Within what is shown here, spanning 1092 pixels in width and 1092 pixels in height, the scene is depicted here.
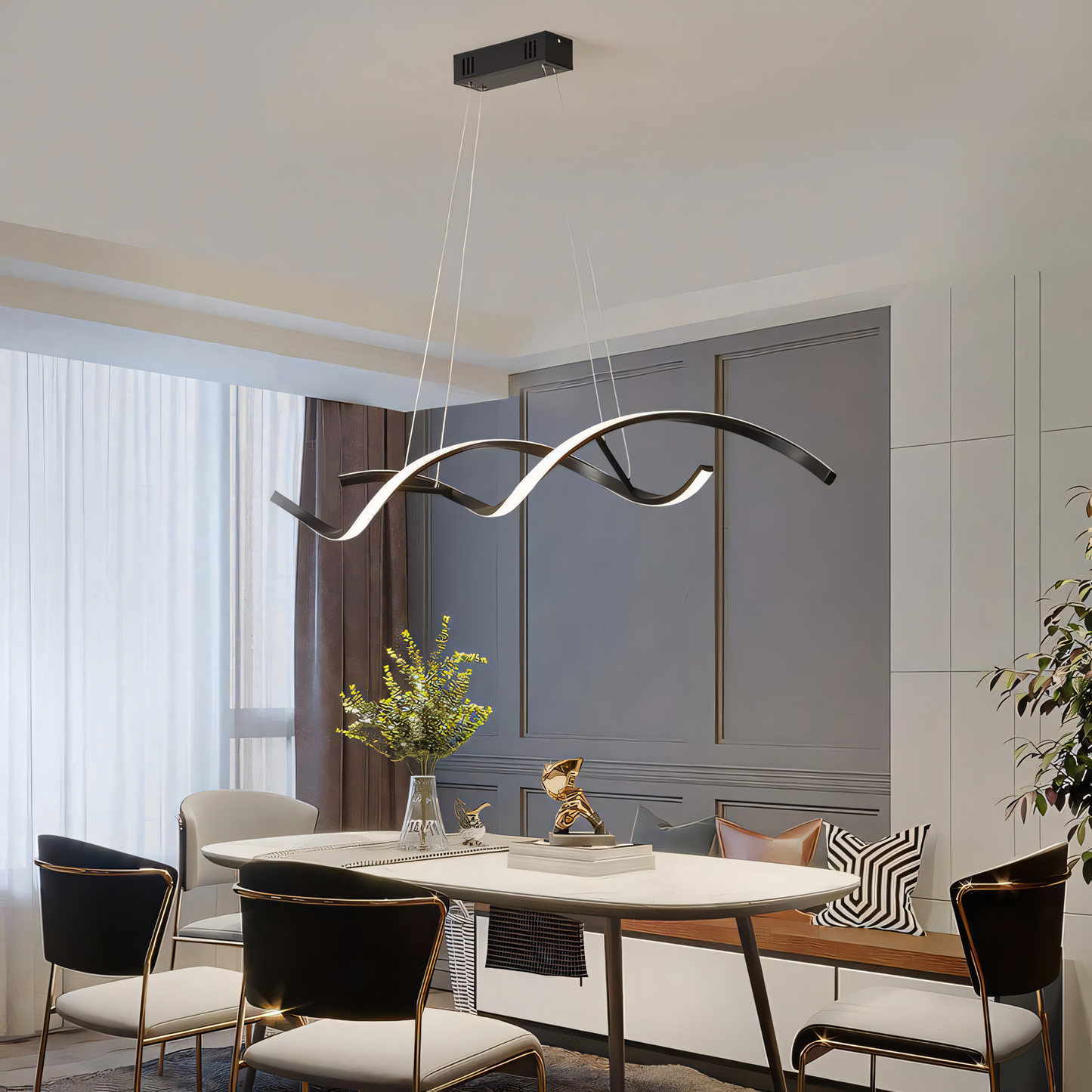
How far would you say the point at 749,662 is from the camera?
505 cm

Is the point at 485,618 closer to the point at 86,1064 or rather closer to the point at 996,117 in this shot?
the point at 86,1064

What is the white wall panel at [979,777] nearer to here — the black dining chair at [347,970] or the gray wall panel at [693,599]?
the gray wall panel at [693,599]

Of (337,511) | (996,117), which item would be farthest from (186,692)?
(996,117)

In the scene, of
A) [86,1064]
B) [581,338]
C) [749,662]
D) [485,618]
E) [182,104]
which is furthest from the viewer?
[485,618]

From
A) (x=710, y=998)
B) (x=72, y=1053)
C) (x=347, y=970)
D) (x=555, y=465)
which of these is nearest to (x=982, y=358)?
(x=555, y=465)

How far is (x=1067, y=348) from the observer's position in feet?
13.7

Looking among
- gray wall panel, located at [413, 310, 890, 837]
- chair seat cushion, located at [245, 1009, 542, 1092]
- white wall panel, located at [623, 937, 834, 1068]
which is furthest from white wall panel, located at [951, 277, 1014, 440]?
chair seat cushion, located at [245, 1009, 542, 1092]

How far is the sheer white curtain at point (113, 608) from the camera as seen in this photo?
5055 mm

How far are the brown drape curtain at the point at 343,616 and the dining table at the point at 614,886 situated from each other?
5.90 feet

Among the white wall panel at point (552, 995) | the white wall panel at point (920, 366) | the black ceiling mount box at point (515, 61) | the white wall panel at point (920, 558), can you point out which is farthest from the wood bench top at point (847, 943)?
the black ceiling mount box at point (515, 61)

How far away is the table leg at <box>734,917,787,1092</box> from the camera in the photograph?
3.58m

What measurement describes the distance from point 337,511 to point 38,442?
4.63ft

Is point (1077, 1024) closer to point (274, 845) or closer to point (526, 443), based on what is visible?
point (526, 443)

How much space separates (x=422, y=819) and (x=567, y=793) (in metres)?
0.59
